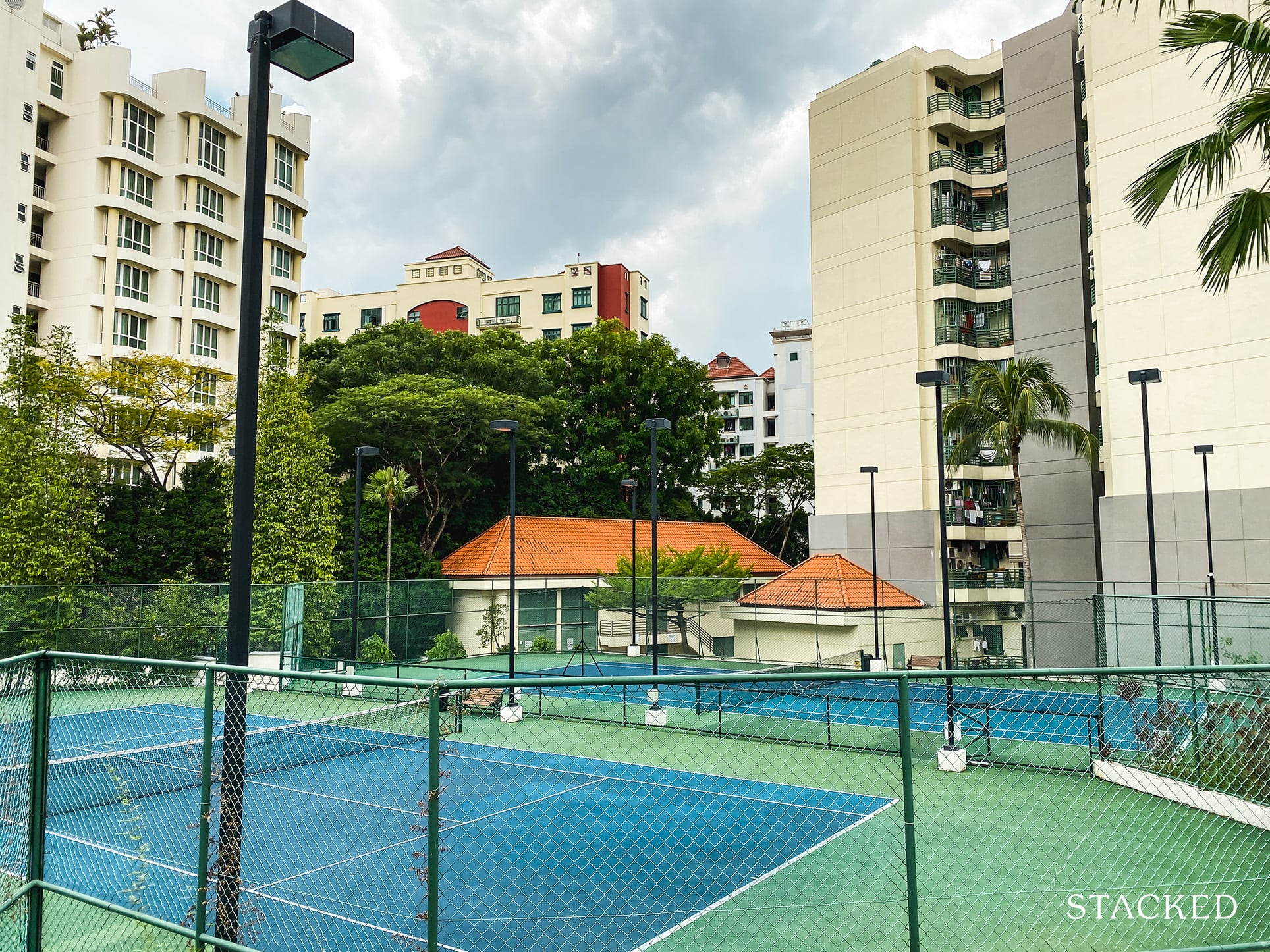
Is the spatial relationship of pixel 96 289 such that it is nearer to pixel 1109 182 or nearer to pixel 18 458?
pixel 18 458

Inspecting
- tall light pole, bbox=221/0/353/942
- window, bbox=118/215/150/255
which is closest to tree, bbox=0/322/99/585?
window, bbox=118/215/150/255

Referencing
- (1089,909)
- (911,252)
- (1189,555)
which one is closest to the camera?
(1089,909)

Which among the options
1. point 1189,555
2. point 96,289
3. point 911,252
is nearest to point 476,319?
point 96,289

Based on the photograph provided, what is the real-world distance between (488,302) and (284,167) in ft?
80.3

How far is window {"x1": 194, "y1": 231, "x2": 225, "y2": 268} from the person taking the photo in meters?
50.1

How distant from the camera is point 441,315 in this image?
78812 millimetres

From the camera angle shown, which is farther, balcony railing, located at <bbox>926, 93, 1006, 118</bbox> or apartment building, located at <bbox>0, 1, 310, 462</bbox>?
apartment building, located at <bbox>0, 1, 310, 462</bbox>

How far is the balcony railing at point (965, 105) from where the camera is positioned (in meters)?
42.9

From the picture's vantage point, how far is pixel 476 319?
256ft

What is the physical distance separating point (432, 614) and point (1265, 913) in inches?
1249

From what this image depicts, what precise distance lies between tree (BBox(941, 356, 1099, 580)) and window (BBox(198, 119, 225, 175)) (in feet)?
134

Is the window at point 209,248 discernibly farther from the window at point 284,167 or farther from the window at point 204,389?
the window at point 204,389

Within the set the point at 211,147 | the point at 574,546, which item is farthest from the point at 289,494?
the point at 211,147

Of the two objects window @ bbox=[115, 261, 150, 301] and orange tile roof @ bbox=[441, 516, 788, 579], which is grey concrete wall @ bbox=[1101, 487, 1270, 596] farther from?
window @ bbox=[115, 261, 150, 301]
